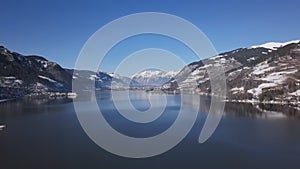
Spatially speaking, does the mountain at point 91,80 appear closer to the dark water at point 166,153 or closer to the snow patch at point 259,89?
the snow patch at point 259,89

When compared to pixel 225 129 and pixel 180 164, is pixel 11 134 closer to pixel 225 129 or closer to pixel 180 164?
pixel 180 164

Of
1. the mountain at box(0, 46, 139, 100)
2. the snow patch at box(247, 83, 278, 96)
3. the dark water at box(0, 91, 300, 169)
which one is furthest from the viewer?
the mountain at box(0, 46, 139, 100)

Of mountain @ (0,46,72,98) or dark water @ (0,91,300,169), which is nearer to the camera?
dark water @ (0,91,300,169)

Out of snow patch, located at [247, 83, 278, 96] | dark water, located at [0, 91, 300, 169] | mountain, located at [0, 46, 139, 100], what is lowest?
dark water, located at [0, 91, 300, 169]

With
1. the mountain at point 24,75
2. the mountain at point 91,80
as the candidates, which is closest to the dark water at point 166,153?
the mountain at point 24,75

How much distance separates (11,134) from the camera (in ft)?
69.7

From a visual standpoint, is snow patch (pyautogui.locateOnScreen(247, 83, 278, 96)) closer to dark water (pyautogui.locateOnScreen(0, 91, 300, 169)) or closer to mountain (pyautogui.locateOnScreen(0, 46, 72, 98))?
dark water (pyautogui.locateOnScreen(0, 91, 300, 169))

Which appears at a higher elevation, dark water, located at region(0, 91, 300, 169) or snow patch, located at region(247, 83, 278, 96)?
snow patch, located at region(247, 83, 278, 96)

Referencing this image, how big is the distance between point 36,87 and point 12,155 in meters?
65.1

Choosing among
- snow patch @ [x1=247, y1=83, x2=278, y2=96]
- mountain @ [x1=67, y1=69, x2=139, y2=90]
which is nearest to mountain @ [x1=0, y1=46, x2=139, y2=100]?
mountain @ [x1=67, y1=69, x2=139, y2=90]

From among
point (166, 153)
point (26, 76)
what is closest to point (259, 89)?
point (166, 153)

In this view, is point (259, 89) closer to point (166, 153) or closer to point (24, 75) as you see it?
point (166, 153)

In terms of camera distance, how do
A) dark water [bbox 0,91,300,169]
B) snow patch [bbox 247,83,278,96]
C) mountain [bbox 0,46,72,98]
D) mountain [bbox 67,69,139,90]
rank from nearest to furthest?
dark water [bbox 0,91,300,169], snow patch [bbox 247,83,278,96], mountain [bbox 0,46,72,98], mountain [bbox 67,69,139,90]

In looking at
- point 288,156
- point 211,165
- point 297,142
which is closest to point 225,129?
point 297,142
